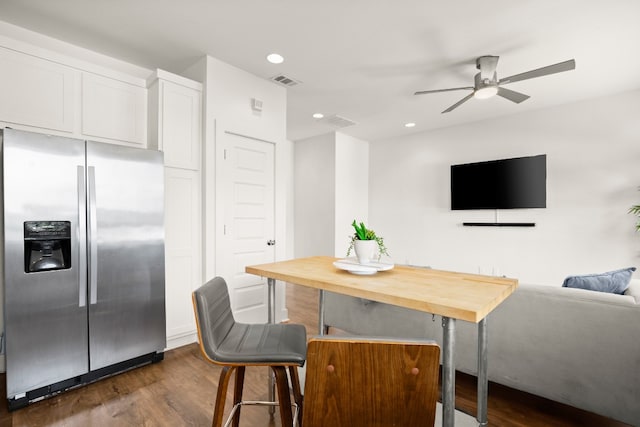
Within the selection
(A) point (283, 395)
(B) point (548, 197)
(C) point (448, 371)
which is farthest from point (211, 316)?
(B) point (548, 197)

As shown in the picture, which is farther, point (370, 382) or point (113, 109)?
point (113, 109)

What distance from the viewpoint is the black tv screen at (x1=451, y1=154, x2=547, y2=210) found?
4270 mm

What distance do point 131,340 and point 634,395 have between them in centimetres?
313

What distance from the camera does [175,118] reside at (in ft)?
9.30

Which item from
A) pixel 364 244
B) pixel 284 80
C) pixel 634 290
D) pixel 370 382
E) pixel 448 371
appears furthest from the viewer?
pixel 284 80

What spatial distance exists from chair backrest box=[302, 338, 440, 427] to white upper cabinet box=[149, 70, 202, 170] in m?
2.58

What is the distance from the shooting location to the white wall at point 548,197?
3773mm

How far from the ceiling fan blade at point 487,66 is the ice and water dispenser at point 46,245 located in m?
3.66

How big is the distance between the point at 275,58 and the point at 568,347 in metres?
3.14

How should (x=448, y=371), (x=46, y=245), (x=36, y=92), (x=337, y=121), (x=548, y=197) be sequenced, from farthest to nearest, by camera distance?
(x=337, y=121), (x=548, y=197), (x=36, y=92), (x=46, y=245), (x=448, y=371)

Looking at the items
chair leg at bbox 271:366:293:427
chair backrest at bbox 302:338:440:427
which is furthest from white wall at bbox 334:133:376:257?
chair backrest at bbox 302:338:440:427

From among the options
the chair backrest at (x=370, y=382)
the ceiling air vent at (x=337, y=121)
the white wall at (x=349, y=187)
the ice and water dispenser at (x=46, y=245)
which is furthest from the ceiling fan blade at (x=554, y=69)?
the ice and water dispenser at (x=46, y=245)

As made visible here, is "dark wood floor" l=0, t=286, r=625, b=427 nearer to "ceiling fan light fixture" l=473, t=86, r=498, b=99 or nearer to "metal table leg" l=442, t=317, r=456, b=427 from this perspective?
"metal table leg" l=442, t=317, r=456, b=427

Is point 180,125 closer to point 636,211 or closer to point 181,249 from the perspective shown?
point 181,249
